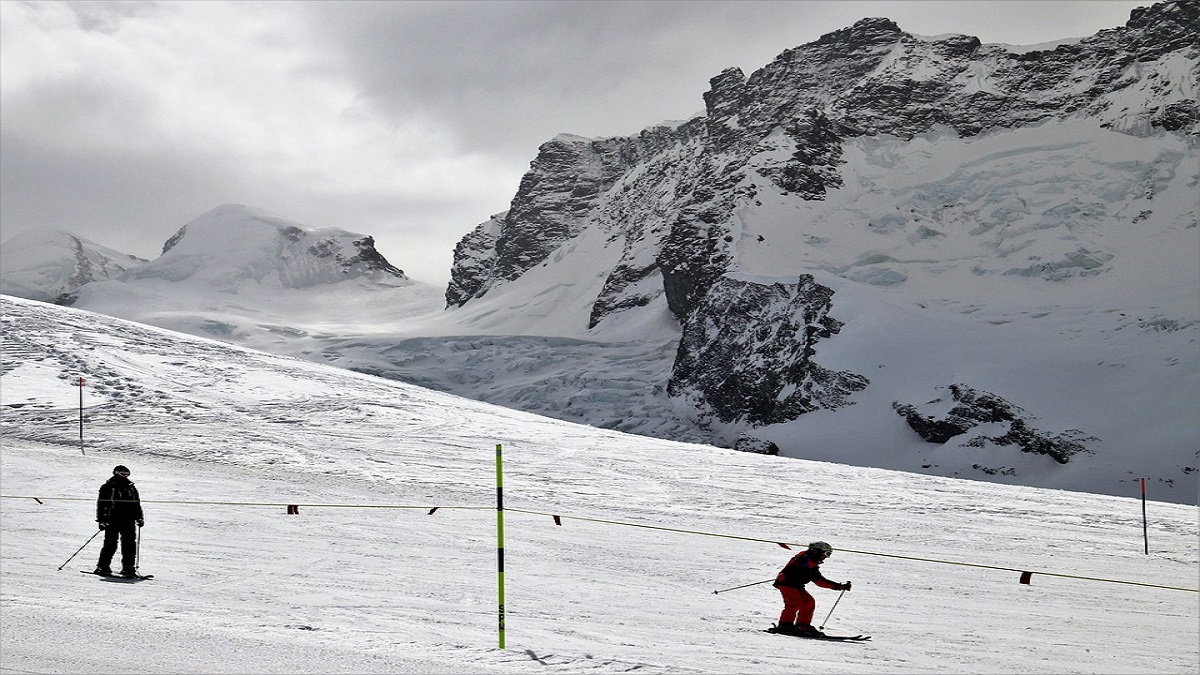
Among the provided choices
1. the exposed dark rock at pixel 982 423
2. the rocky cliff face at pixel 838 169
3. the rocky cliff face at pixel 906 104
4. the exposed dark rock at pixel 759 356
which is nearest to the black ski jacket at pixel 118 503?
the exposed dark rock at pixel 982 423

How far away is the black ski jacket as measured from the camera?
1249 cm

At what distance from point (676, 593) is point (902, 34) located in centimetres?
18847

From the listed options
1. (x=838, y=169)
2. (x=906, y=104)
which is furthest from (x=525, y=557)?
(x=906, y=104)

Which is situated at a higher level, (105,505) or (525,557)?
(105,505)

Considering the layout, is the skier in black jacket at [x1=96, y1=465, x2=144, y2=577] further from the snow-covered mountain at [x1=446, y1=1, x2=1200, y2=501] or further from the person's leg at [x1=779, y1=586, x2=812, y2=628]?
the snow-covered mountain at [x1=446, y1=1, x2=1200, y2=501]

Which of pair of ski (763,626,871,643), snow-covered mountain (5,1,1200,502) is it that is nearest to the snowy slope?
pair of ski (763,626,871,643)

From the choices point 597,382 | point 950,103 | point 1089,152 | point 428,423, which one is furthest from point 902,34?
point 428,423

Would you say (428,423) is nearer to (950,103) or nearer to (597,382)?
(597,382)

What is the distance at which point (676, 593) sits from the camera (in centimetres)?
1245

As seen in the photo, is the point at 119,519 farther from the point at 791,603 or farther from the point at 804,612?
the point at 804,612

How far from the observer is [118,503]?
494 inches

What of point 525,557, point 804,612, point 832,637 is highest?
point 804,612

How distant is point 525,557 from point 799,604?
5887mm

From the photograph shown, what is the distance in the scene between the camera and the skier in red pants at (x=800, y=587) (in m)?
9.65
